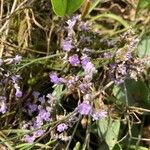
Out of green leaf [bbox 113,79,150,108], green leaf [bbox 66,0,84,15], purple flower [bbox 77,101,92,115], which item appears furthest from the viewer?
green leaf [bbox 113,79,150,108]

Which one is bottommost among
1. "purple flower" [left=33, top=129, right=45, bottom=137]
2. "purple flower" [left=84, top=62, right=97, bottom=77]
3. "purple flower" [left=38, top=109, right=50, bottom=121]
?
"purple flower" [left=33, top=129, right=45, bottom=137]

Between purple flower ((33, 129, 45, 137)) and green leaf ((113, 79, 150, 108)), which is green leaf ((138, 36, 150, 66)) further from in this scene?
purple flower ((33, 129, 45, 137))

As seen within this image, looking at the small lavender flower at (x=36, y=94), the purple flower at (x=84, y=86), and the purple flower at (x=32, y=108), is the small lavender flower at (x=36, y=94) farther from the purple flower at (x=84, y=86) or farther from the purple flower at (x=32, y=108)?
the purple flower at (x=84, y=86)

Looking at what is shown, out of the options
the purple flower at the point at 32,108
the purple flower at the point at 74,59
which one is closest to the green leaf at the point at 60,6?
the purple flower at the point at 74,59

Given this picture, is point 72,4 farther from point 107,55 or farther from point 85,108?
point 85,108

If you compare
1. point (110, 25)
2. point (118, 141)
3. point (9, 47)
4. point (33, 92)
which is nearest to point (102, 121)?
point (118, 141)

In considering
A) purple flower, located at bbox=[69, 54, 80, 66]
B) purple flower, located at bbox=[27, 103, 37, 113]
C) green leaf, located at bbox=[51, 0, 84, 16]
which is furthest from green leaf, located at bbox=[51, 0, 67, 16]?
purple flower, located at bbox=[27, 103, 37, 113]

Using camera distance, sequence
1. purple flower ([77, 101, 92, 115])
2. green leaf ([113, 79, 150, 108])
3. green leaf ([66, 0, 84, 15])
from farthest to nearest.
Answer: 1. green leaf ([113, 79, 150, 108])
2. green leaf ([66, 0, 84, 15])
3. purple flower ([77, 101, 92, 115])

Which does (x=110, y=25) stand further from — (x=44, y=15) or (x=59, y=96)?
(x=59, y=96)

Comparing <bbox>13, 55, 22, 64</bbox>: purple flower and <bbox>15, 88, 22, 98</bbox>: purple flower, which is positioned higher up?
<bbox>13, 55, 22, 64</bbox>: purple flower
